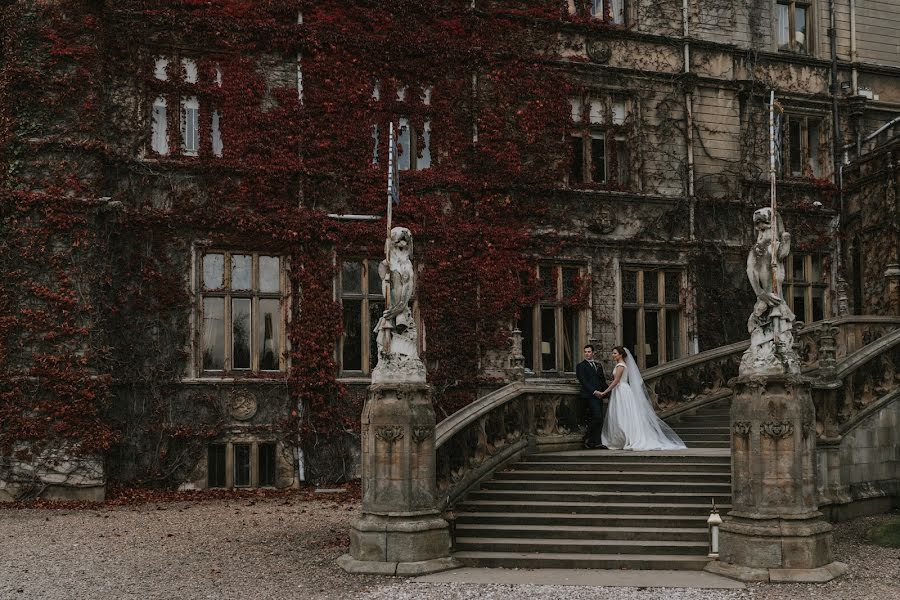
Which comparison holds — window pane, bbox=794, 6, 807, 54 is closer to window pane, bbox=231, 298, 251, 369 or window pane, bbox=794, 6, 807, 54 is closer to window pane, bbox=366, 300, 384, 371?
window pane, bbox=366, 300, 384, 371

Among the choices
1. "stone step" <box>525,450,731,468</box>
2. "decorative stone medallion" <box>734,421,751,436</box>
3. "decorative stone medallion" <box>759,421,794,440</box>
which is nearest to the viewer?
"decorative stone medallion" <box>759,421,794,440</box>

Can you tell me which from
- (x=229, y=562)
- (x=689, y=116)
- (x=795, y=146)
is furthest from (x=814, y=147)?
(x=229, y=562)

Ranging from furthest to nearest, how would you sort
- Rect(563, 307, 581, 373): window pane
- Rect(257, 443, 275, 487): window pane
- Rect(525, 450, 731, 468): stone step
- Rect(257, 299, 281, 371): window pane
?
Rect(563, 307, 581, 373): window pane, Rect(257, 299, 281, 371): window pane, Rect(257, 443, 275, 487): window pane, Rect(525, 450, 731, 468): stone step

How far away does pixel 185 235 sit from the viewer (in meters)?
18.8

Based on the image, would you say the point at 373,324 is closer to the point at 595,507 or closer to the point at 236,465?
the point at 236,465

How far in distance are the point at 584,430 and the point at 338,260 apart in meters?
6.09

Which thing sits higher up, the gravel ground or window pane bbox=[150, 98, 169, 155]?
window pane bbox=[150, 98, 169, 155]

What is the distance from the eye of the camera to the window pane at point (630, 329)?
21.7 metres

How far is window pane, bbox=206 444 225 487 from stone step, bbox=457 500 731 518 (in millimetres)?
6919

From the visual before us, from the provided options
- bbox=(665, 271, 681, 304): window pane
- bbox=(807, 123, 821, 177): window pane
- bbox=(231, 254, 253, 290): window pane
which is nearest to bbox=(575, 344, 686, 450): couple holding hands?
bbox=(665, 271, 681, 304): window pane

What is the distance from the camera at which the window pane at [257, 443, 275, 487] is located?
1894 cm

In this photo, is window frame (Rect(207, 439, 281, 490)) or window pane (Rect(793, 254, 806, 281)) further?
window pane (Rect(793, 254, 806, 281))

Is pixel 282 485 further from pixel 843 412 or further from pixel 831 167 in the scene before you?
pixel 831 167

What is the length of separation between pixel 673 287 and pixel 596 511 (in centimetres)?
996
